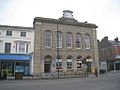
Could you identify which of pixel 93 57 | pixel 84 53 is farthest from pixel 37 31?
pixel 93 57

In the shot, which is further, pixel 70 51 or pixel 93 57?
pixel 93 57

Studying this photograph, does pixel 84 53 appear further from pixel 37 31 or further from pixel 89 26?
pixel 37 31

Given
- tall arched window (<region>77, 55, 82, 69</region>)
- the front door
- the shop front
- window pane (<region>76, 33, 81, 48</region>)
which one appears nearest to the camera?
the shop front

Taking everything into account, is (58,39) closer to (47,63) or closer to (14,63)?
(47,63)

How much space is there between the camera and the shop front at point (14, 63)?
29.4 m

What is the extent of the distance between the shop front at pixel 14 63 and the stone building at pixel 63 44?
1.62m

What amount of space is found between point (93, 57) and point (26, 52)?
14949mm

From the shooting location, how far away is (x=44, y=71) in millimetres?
32688

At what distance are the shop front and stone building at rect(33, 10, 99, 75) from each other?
162 centimetres

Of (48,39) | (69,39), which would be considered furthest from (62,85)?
(69,39)

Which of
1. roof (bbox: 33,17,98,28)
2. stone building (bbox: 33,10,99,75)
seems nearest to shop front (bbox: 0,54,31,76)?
stone building (bbox: 33,10,99,75)

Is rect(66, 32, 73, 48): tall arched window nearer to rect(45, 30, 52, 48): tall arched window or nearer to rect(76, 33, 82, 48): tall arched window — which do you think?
rect(76, 33, 82, 48): tall arched window

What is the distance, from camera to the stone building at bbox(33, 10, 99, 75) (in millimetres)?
32812

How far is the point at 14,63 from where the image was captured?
Answer: 3064cm
